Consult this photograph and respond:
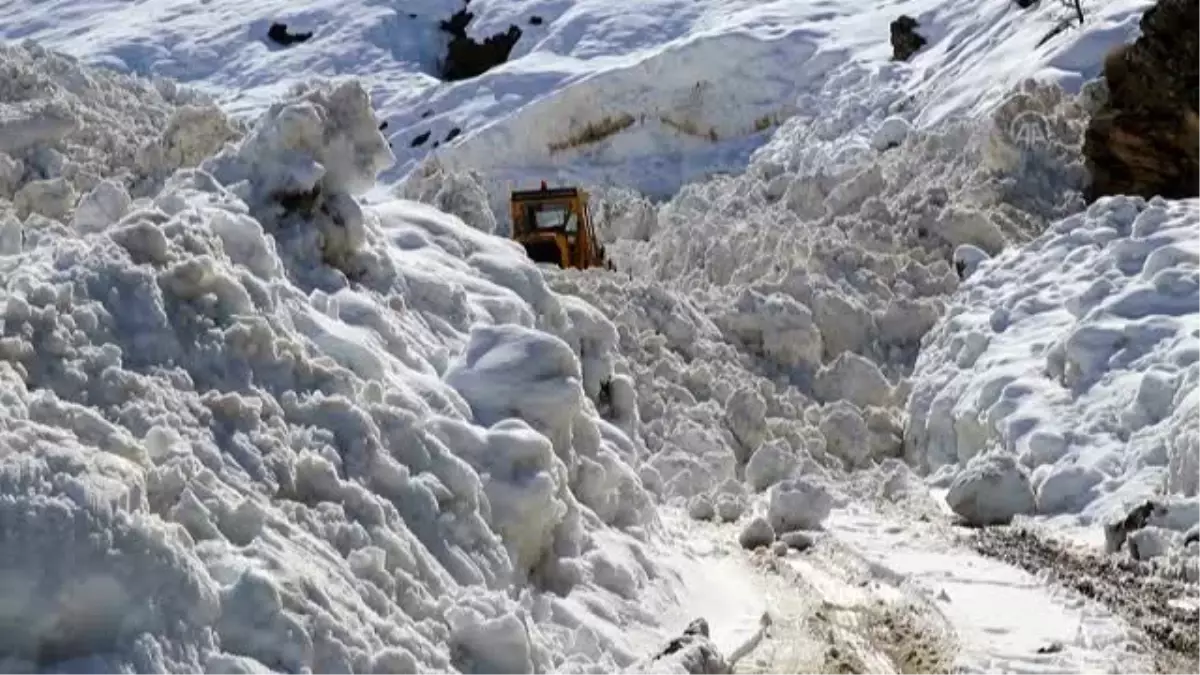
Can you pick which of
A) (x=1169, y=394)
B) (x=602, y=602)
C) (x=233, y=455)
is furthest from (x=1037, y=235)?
(x=233, y=455)

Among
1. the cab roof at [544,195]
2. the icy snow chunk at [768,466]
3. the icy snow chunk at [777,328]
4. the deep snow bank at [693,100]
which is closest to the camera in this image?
the icy snow chunk at [768,466]

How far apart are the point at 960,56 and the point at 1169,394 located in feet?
61.1

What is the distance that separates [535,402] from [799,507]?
8.59 feet

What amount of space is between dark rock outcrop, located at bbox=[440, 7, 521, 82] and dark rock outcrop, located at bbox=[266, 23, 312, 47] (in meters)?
4.23

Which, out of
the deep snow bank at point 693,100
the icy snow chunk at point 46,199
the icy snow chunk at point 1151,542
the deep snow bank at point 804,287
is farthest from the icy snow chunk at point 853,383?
the deep snow bank at point 693,100

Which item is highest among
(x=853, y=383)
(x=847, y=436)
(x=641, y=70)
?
(x=847, y=436)

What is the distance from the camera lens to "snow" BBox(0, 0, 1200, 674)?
163 inches

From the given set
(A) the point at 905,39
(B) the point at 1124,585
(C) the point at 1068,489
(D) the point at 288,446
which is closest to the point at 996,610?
(B) the point at 1124,585

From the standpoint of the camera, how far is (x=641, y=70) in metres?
32.4

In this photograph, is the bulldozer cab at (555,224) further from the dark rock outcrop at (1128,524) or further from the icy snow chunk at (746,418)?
the dark rock outcrop at (1128,524)

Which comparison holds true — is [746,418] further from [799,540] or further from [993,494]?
[799,540]

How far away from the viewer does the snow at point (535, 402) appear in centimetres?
413

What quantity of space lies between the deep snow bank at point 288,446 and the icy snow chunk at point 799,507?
1105 mm

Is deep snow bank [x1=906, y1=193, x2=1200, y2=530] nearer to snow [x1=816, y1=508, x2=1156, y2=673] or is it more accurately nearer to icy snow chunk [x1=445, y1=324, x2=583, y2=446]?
snow [x1=816, y1=508, x2=1156, y2=673]
